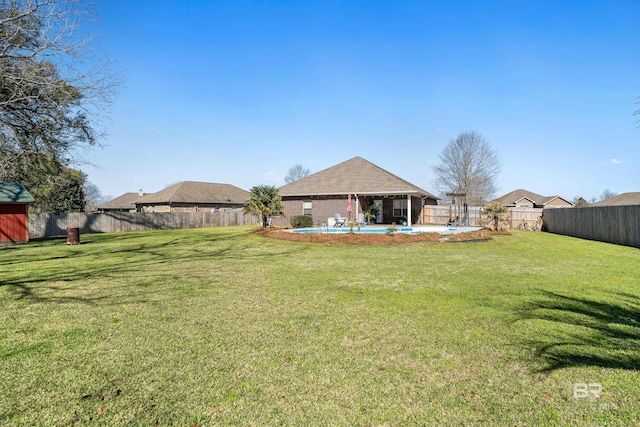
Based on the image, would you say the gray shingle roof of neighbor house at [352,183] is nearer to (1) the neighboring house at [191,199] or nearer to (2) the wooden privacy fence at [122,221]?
(2) the wooden privacy fence at [122,221]

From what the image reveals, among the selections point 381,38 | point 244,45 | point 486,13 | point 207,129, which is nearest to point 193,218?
point 207,129

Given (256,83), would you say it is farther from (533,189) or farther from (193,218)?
(533,189)

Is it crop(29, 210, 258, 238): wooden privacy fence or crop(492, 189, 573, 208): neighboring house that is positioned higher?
crop(492, 189, 573, 208): neighboring house

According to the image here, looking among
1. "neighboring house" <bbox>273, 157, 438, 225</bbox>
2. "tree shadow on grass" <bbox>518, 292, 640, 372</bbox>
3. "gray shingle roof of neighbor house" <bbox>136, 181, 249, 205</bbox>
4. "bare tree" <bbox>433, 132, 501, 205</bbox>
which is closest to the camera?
"tree shadow on grass" <bbox>518, 292, 640, 372</bbox>

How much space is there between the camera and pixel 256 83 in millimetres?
21562

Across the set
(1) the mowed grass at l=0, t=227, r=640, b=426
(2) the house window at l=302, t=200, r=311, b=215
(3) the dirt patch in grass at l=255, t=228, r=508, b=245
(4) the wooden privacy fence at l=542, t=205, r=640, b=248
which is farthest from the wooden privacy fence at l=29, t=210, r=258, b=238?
(4) the wooden privacy fence at l=542, t=205, r=640, b=248

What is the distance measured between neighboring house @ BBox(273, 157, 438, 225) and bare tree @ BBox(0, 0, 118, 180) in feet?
48.0

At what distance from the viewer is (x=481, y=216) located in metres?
28.0

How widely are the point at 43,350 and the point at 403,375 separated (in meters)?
4.23

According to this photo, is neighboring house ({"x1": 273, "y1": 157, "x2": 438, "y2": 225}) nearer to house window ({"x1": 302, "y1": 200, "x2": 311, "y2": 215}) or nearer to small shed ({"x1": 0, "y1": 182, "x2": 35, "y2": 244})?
house window ({"x1": 302, "y1": 200, "x2": 311, "y2": 215})

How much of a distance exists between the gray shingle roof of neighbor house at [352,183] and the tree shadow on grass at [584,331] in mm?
17775

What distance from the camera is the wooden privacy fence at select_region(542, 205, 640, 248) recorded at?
595 inches

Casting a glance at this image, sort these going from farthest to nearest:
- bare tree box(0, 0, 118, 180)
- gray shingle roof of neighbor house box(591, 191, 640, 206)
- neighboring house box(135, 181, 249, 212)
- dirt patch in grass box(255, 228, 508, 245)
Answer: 1. neighboring house box(135, 181, 249, 212)
2. gray shingle roof of neighbor house box(591, 191, 640, 206)
3. dirt patch in grass box(255, 228, 508, 245)
4. bare tree box(0, 0, 118, 180)

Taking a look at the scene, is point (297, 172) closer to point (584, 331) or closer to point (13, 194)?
point (13, 194)
